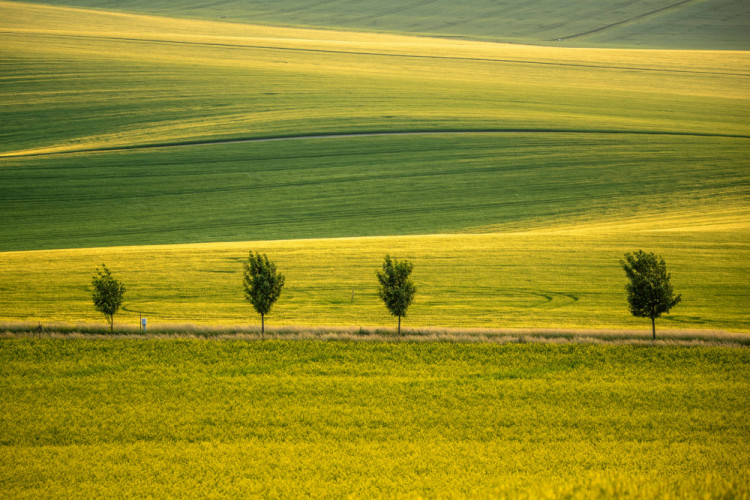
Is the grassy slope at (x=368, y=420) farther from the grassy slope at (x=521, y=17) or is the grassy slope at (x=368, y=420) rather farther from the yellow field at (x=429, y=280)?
the grassy slope at (x=521, y=17)

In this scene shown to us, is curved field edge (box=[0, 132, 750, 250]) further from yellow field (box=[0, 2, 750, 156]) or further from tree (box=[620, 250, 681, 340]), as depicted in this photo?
tree (box=[620, 250, 681, 340])

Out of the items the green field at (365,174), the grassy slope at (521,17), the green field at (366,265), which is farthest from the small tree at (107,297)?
the grassy slope at (521,17)

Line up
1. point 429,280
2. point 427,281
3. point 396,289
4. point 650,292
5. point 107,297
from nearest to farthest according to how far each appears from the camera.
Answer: point 650,292
point 107,297
point 396,289
point 427,281
point 429,280

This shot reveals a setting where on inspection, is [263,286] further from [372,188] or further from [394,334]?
[372,188]

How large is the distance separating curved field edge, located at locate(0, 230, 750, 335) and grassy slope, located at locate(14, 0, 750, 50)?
3140 inches

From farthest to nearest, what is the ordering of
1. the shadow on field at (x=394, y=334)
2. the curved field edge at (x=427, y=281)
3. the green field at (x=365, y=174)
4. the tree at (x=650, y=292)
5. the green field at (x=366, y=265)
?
the green field at (x=365, y=174)
the curved field edge at (x=427, y=281)
the tree at (x=650, y=292)
the shadow on field at (x=394, y=334)
the green field at (x=366, y=265)

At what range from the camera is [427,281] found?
28359mm

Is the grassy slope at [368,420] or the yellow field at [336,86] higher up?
the yellow field at [336,86]

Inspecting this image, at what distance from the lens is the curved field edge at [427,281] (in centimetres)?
2434

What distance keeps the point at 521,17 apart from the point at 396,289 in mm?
106843

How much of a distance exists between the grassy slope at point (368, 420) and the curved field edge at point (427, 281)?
376 cm

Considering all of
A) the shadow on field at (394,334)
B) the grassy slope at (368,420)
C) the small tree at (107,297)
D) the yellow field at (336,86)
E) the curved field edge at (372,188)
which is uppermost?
the yellow field at (336,86)

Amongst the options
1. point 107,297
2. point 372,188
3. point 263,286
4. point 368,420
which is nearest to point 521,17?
point 372,188

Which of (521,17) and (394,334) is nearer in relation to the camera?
(394,334)
